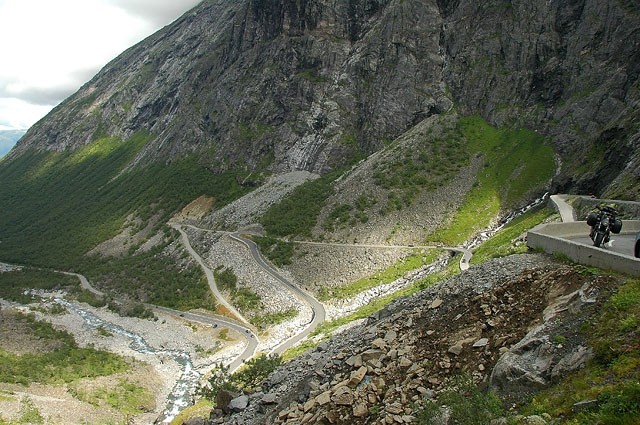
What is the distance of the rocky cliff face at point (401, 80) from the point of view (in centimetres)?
6056

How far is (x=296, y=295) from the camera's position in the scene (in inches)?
2223

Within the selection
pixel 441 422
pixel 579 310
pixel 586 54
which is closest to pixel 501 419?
pixel 441 422

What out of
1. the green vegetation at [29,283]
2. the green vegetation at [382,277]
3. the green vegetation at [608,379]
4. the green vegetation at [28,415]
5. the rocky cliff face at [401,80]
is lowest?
the green vegetation at [382,277]

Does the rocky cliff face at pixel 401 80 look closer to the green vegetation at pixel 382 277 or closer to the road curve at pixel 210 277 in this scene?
the green vegetation at pixel 382 277

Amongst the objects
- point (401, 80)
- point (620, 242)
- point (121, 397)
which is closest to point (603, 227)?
point (620, 242)

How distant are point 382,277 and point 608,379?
147 ft

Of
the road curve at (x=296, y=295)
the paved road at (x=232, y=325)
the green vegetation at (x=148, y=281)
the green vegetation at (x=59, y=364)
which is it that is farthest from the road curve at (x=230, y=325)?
the green vegetation at (x=59, y=364)

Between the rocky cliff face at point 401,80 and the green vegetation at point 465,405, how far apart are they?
2901cm

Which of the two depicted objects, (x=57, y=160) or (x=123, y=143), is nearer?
(x=123, y=143)

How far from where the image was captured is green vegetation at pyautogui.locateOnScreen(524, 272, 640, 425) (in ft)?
29.7

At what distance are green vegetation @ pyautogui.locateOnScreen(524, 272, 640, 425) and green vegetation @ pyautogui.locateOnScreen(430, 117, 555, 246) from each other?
46.4 metres

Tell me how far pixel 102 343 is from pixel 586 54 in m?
74.7

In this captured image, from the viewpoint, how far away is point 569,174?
2024 inches

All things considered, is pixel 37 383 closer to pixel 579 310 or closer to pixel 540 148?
pixel 579 310
